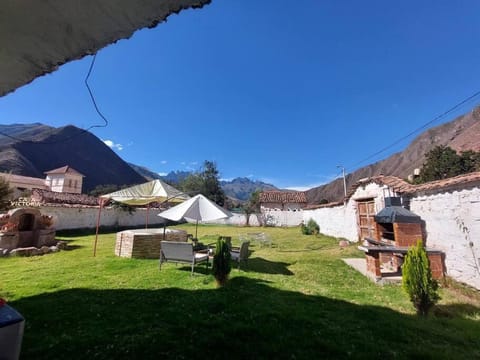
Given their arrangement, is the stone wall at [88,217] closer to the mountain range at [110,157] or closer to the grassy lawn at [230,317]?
the grassy lawn at [230,317]

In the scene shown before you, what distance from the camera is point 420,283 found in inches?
157

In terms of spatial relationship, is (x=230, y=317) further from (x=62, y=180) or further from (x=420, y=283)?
(x=62, y=180)

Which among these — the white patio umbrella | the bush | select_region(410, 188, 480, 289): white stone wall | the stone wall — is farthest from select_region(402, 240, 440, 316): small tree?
the stone wall

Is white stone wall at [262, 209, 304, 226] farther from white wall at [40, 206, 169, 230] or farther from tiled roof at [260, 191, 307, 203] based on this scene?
white wall at [40, 206, 169, 230]

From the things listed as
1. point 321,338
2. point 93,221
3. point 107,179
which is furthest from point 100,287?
point 107,179

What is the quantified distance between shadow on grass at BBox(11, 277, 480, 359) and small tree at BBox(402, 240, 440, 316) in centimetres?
28

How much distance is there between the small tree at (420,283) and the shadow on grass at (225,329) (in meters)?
0.28

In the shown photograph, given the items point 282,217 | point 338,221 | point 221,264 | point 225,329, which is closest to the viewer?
point 225,329

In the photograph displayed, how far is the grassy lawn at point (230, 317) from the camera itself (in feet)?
9.34

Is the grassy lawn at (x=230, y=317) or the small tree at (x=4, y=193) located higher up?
the small tree at (x=4, y=193)

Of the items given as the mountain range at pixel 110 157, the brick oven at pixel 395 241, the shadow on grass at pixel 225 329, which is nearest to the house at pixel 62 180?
the mountain range at pixel 110 157

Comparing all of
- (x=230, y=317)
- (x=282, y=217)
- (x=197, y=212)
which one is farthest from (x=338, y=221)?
(x=282, y=217)

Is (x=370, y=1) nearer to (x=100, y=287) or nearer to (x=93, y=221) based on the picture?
(x=100, y=287)

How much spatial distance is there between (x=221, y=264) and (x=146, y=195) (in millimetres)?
6250
